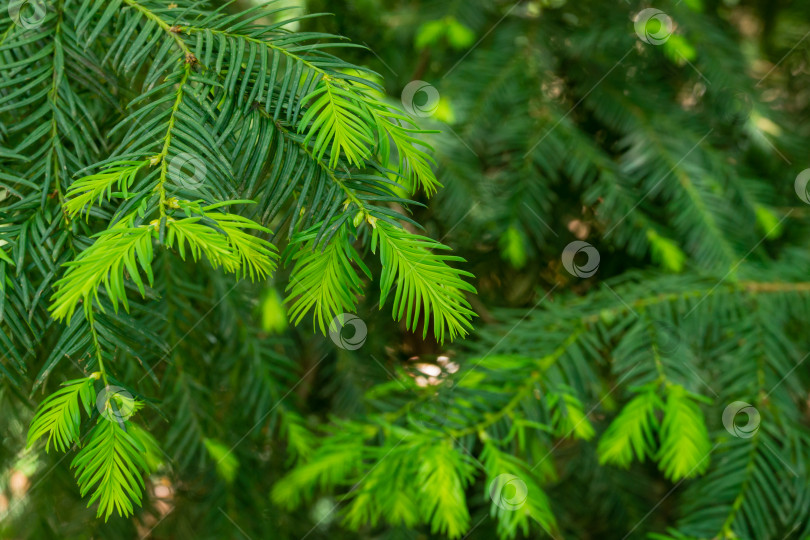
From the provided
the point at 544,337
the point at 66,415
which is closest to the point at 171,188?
the point at 66,415

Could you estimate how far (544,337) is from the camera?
3.32 feet

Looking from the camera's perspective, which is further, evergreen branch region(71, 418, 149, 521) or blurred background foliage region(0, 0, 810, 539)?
blurred background foliage region(0, 0, 810, 539)

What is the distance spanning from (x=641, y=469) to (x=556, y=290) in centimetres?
42

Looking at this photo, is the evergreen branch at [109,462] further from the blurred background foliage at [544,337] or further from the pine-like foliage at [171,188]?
the blurred background foliage at [544,337]

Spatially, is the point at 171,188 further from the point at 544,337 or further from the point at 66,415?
the point at 544,337

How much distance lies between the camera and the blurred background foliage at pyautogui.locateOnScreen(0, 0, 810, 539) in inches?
36.0

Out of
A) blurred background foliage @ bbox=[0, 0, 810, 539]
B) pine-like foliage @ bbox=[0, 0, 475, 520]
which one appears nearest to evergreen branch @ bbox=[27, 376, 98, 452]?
pine-like foliage @ bbox=[0, 0, 475, 520]

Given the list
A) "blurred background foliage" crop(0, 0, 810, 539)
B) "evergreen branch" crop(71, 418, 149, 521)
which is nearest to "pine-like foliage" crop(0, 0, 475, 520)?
"evergreen branch" crop(71, 418, 149, 521)

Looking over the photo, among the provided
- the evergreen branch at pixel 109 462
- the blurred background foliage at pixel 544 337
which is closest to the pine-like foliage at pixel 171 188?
the evergreen branch at pixel 109 462

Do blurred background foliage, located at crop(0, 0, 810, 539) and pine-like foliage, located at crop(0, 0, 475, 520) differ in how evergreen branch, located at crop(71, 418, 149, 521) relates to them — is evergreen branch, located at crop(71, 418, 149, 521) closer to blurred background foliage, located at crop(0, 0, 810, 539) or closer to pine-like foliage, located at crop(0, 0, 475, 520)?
pine-like foliage, located at crop(0, 0, 475, 520)

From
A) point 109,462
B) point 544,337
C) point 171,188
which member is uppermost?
point 544,337

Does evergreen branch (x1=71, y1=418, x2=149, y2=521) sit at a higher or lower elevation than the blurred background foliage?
lower

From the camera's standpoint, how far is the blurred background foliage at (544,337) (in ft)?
3.00

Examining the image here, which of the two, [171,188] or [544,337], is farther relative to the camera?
[544,337]
